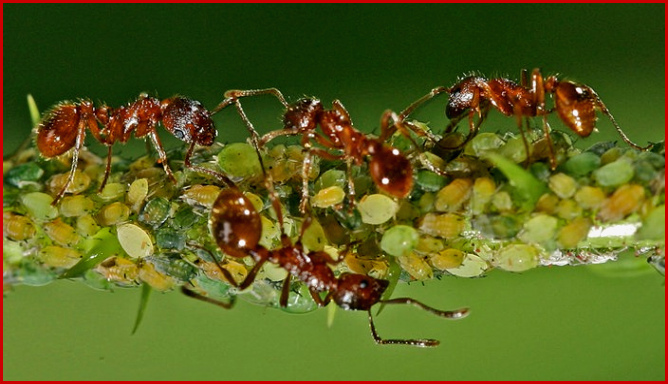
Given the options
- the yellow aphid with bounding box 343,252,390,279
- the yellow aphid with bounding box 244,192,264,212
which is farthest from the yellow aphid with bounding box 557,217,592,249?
the yellow aphid with bounding box 244,192,264,212

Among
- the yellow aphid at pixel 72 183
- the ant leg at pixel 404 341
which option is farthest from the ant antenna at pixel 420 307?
the yellow aphid at pixel 72 183

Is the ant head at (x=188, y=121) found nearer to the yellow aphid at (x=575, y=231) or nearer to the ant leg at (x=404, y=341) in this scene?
the ant leg at (x=404, y=341)

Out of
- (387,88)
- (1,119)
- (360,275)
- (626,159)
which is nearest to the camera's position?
(626,159)

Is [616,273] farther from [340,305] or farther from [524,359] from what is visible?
[340,305]

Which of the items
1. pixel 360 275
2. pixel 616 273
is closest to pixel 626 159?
pixel 616 273

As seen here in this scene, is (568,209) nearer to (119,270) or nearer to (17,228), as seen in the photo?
(119,270)

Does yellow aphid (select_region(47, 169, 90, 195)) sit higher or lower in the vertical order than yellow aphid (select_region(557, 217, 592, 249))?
lower

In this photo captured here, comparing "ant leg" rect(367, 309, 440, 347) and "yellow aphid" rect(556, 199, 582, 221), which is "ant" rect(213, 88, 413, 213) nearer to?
"yellow aphid" rect(556, 199, 582, 221)
